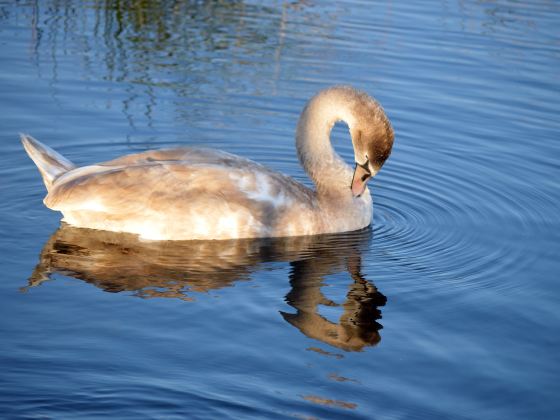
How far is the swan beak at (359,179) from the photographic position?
9.23 metres

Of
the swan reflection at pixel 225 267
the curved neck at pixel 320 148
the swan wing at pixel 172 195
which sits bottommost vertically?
the swan reflection at pixel 225 267

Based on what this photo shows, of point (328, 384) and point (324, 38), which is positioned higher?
point (324, 38)

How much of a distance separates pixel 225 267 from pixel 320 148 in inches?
70.6

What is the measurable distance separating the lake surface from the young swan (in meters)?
0.20

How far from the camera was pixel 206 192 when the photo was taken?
29.0 feet

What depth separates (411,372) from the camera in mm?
6551

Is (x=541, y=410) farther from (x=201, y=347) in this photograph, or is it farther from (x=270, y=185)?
(x=270, y=185)

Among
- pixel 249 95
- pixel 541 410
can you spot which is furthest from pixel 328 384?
pixel 249 95

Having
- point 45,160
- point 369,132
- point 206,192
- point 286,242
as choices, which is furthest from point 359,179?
point 45,160

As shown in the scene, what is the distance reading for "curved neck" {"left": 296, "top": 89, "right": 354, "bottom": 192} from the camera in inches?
371

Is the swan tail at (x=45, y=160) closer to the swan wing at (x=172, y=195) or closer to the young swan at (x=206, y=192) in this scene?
the young swan at (x=206, y=192)

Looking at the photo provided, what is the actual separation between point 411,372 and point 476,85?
7.06 m

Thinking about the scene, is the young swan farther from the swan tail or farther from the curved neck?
the curved neck

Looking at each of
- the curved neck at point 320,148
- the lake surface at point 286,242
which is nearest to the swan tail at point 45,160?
the lake surface at point 286,242
